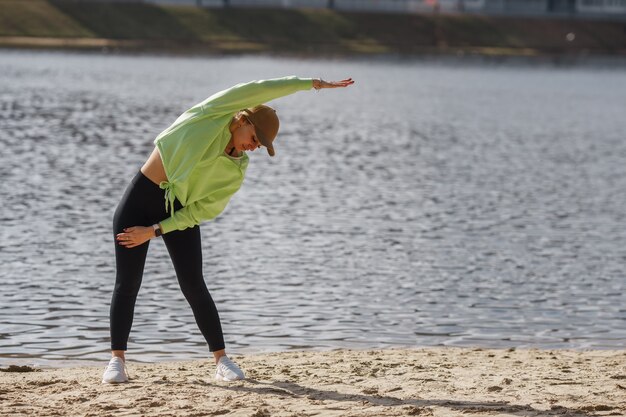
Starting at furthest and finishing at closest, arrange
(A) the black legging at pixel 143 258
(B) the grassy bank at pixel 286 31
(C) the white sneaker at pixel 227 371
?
(B) the grassy bank at pixel 286 31
(C) the white sneaker at pixel 227 371
(A) the black legging at pixel 143 258

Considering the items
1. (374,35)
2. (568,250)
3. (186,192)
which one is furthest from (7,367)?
(374,35)

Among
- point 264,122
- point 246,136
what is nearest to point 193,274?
point 246,136

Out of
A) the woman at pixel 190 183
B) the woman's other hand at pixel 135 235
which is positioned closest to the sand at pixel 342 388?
the woman at pixel 190 183

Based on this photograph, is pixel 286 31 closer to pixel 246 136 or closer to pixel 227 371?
pixel 227 371

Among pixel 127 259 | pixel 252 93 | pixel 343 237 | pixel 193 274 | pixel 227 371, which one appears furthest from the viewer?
pixel 343 237

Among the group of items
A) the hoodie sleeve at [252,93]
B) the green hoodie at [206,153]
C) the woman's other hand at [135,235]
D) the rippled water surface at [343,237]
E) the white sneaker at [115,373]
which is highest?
the hoodie sleeve at [252,93]

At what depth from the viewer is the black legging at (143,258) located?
841cm

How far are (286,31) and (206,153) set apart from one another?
266 feet

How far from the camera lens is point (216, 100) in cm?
811

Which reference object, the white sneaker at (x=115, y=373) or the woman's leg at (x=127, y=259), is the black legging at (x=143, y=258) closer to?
the woman's leg at (x=127, y=259)

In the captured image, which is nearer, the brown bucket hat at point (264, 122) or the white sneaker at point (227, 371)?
the brown bucket hat at point (264, 122)

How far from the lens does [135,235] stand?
328 inches

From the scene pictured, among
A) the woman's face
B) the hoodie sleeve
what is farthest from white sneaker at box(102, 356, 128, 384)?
the hoodie sleeve

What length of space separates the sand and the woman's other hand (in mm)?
962
